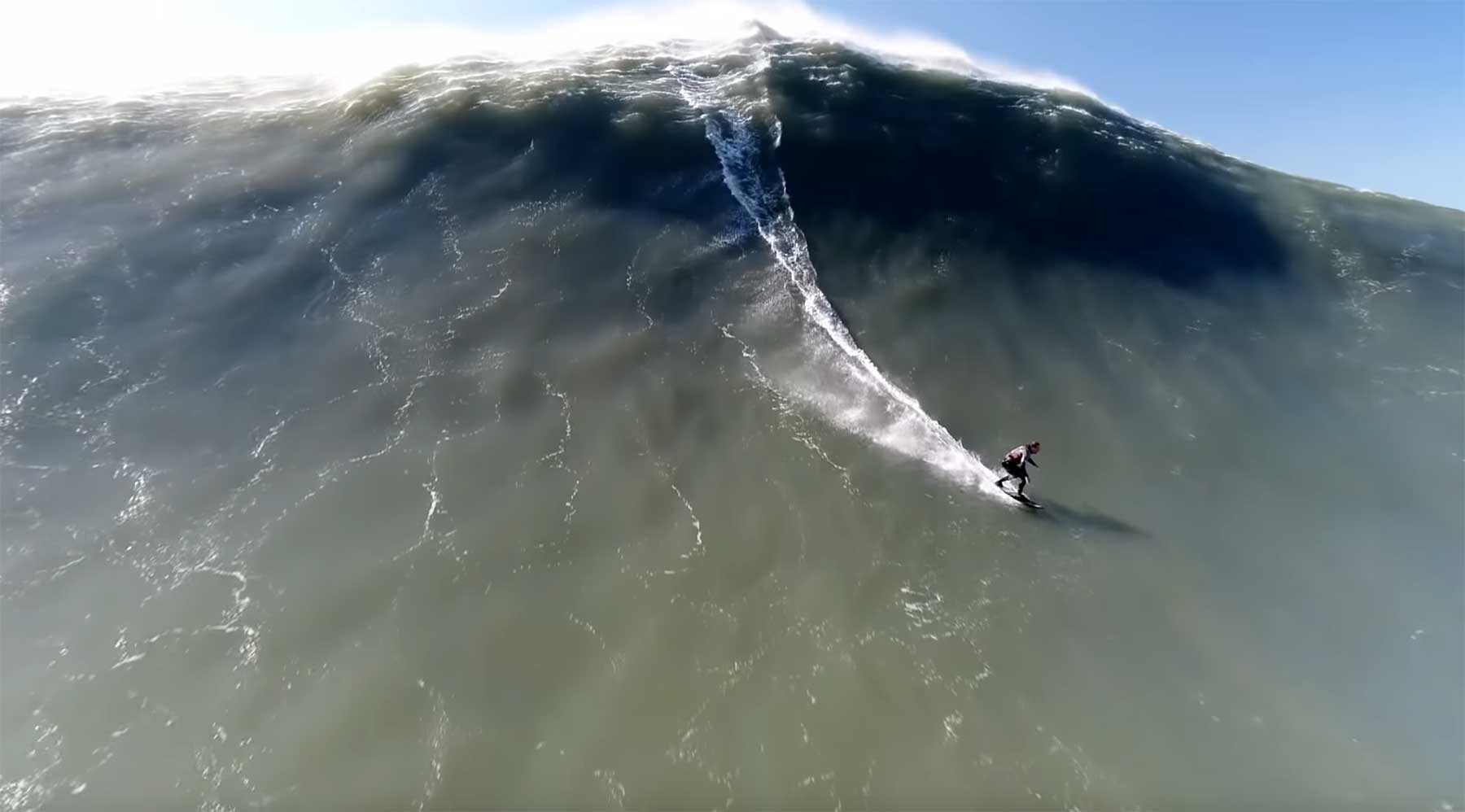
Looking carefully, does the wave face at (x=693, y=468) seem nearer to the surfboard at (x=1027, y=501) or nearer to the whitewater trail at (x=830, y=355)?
the whitewater trail at (x=830, y=355)

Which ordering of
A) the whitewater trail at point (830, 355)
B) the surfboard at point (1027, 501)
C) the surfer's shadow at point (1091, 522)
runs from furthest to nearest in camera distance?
1. the whitewater trail at point (830, 355)
2. the surfboard at point (1027, 501)
3. the surfer's shadow at point (1091, 522)

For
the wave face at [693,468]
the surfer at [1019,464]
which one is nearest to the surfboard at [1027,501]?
the surfer at [1019,464]

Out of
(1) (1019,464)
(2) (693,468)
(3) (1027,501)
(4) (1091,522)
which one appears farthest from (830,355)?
(4) (1091,522)

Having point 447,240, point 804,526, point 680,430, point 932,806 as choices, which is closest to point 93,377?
point 447,240

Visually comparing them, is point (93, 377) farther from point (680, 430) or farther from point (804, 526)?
point (804, 526)

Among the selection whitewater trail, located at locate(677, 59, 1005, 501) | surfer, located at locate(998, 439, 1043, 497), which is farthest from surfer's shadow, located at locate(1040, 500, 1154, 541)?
whitewater trail, located at locate(677, 59, 1005, 501)

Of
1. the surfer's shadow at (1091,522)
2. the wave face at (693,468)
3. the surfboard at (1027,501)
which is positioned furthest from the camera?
the surfboard at (1027,501)
